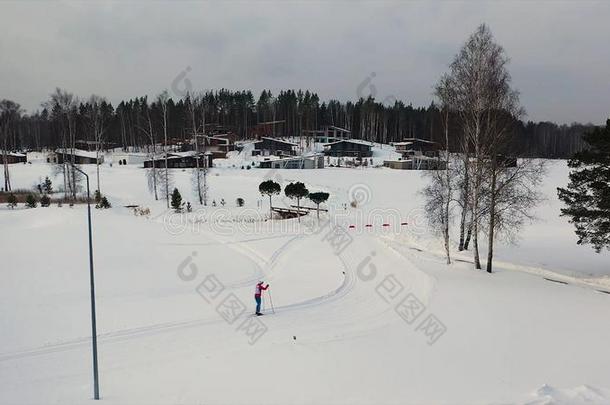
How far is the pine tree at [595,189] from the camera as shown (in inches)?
698

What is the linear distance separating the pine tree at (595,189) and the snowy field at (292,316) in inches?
89.6

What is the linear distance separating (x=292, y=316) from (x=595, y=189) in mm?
14170

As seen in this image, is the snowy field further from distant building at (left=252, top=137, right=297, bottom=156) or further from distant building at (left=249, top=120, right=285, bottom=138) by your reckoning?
distant building at (left=249, top=120, right=285, bottom=138)

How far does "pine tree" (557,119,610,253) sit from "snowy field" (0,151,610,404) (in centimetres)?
228

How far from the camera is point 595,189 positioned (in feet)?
60.1

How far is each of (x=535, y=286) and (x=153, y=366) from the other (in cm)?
1487

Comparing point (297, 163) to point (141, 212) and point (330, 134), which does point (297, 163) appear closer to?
point (330, 134)

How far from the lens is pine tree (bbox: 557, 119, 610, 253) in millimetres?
17734

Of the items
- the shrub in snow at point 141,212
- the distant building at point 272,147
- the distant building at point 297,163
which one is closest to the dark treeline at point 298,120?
the distant building at point 272,147

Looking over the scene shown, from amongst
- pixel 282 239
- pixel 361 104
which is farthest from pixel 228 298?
pixel 361 104

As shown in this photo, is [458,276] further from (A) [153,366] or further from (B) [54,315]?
(B) [54,315]

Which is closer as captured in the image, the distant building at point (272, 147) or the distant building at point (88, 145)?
the distant building at point (88, 145)

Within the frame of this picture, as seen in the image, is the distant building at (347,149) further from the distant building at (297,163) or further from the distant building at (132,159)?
the distant building at (132,159)

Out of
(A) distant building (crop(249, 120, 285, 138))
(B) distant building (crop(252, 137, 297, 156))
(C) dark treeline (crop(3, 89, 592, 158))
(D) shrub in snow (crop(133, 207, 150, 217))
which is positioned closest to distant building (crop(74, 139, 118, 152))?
(C) dark treeline (crop(3, 89, 592, 158))
